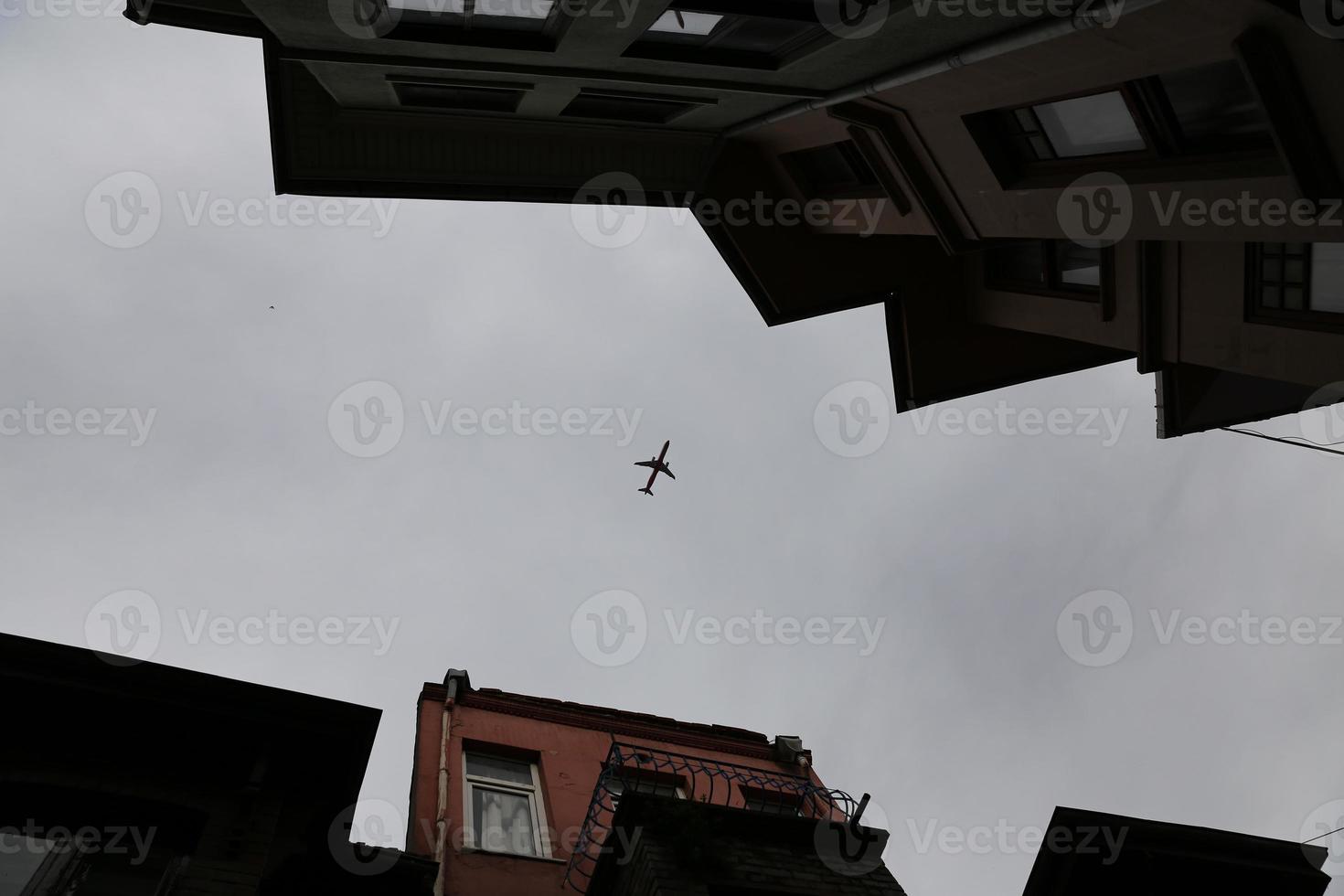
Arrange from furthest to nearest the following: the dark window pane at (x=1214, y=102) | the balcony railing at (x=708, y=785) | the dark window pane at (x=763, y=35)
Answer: the balcony railing at (x=708, y=785) → the dark window pane at (x=763, y=35) → the dark window pane at (x=1214, y=102)

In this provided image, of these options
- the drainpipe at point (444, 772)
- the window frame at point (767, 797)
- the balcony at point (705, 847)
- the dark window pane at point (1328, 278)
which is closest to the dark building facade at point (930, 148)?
the dark window pane at point (1328, 278)

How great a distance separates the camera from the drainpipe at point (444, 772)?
1229 centimetres

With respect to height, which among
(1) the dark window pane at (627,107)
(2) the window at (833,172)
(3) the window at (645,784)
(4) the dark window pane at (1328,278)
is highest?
(2) the window at (833,172)

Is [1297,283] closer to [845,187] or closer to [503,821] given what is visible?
[845,187]

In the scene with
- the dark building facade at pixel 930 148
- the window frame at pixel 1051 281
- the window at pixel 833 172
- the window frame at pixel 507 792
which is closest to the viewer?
the dark building facade at pixel 930 148

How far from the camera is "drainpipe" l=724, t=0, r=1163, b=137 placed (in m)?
10.1

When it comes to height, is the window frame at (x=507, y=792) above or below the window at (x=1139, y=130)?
below

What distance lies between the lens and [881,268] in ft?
67.1

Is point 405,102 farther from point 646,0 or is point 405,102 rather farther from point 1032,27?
point 1032,27

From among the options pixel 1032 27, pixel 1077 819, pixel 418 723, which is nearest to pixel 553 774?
pixel 418 723

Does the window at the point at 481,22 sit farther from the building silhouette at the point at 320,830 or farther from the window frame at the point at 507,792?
the window frame at the point at 507,792

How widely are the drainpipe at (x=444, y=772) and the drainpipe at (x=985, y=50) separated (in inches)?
397

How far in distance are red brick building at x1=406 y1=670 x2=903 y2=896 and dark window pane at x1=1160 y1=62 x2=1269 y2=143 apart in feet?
28.0

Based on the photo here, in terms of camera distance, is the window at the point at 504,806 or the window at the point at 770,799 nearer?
the window at the point at 504,806
